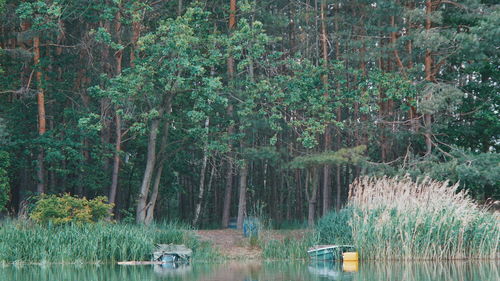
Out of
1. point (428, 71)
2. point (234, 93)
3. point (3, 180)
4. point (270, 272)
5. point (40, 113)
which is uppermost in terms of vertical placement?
point (428, 71)

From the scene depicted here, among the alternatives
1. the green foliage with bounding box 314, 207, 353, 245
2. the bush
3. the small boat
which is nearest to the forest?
the bush

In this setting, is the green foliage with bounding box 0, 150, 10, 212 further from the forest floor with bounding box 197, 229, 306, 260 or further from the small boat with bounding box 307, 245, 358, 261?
the small boat with bounding box 307, 245, 358, 261

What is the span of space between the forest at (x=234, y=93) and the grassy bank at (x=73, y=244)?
8.93 feet

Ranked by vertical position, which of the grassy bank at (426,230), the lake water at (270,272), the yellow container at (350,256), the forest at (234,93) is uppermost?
the forest at (234,93)

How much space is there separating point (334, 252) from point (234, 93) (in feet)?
24.0

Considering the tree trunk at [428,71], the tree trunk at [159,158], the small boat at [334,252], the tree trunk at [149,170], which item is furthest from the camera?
the tree trunk at [428,71]

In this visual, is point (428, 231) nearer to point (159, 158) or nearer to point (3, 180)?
point (159, 158)

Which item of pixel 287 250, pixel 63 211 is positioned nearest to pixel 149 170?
pixel 63 211

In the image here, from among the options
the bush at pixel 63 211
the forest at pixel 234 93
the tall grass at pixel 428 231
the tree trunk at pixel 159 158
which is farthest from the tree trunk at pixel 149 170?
the tall grass at pixel 428 231

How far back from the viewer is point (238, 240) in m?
25.1

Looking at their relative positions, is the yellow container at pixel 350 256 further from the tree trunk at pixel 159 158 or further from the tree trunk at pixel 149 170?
the tree trunk at pixel 149 170

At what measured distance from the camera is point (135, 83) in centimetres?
2445

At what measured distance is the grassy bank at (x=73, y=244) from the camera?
21250 mm

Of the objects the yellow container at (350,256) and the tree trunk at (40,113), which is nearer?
the yellow container at (350,256)
